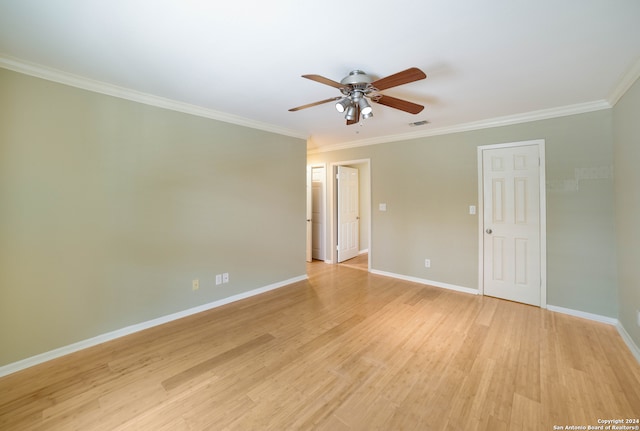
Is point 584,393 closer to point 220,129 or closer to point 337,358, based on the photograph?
point 337,358

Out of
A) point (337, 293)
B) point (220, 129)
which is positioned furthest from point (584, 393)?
point (220, 129)

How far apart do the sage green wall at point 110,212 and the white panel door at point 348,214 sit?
2.17 metres

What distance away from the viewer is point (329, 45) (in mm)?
1839

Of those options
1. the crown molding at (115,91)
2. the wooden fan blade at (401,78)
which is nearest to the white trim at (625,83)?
the wooden fan blade at (401,78)

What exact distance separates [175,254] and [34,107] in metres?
1.73

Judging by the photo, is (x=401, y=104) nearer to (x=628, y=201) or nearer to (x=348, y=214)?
(x=628, y=201)

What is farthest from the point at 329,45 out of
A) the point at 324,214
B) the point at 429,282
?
the point at 324,214

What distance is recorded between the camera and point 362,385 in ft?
6.34

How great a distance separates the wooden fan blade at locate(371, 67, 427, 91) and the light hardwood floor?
2215 millimetres

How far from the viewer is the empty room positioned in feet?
5.46

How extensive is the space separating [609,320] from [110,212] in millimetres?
5371

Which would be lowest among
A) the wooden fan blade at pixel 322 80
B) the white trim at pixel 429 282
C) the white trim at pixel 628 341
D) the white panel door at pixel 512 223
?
the white trim at pixel 628 341

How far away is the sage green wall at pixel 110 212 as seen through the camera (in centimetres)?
212

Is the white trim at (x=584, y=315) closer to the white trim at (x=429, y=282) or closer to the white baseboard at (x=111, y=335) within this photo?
the white trim at (x=429, y=282)
